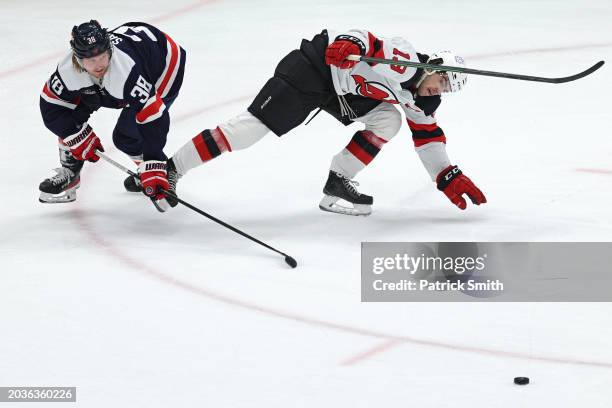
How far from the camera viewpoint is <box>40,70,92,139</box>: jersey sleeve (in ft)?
13.5

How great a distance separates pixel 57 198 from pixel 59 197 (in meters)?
0.01

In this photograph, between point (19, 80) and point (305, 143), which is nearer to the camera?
point (305, 143)

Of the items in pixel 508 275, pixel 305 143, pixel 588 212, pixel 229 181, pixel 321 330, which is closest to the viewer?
pixel 321 330

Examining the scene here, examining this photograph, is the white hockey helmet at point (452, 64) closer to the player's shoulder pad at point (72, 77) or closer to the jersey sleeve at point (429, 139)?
the jersey sleeve at point (429, 139)

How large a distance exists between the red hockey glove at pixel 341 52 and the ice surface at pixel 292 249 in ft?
1.99

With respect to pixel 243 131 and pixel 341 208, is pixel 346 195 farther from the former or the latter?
pixel 243 131

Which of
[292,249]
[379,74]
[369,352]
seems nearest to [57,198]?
[292,249]

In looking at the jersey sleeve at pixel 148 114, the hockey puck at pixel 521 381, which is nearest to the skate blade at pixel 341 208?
the jersey sleeve at pixel 148 114

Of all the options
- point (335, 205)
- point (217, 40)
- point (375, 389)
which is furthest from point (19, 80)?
point (375, 389)

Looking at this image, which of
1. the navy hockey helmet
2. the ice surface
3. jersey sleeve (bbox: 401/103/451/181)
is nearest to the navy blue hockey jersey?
the navy hockey helmet

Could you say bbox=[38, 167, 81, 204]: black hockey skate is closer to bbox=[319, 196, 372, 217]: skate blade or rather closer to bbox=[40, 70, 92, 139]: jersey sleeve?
bbox=[40, 70, 92, 139]: jersey sleeve

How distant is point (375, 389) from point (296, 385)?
0.21m

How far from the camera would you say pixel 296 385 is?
9.65 feet

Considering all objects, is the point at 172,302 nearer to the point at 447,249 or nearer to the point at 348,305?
the point at 348,305
